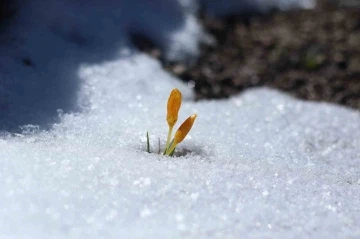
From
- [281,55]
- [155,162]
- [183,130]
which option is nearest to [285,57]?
[281,55]

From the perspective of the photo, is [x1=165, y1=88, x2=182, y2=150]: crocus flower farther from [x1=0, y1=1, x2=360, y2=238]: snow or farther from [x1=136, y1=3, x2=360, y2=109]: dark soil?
[x1=136, y1=3, x2=360, y2=109]: dark soil

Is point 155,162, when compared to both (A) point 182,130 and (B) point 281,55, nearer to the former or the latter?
(A) point 182,130

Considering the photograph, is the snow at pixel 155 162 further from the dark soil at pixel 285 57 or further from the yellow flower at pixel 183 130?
the dark soil at pixel 285 57

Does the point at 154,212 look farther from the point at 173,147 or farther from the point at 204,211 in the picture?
the point at 173,147

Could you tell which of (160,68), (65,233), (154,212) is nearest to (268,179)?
(154,212)

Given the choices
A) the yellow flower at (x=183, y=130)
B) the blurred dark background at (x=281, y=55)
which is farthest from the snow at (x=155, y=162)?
the blurred dark background at (x=281, y=55)

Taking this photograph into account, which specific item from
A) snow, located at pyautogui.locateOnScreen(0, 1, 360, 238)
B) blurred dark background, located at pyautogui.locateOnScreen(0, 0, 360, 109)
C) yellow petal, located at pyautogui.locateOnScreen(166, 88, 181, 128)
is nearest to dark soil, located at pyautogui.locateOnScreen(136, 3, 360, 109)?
blurred dark background, located at pyautogui.locateOnScreen(0, 0, 360, 109)
